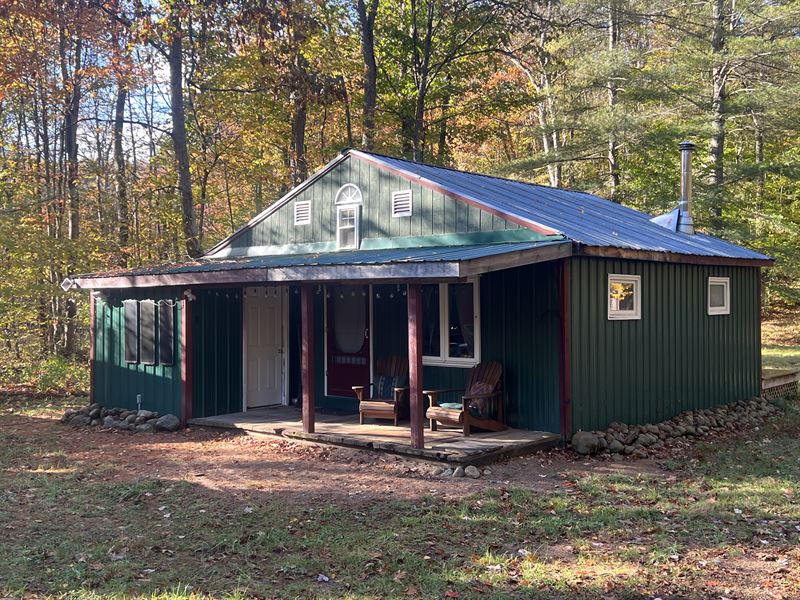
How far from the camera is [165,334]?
37.1ft

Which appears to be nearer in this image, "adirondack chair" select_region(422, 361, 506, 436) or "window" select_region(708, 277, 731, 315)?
"adirondack chair" select_region(422, 361, 506, 436)

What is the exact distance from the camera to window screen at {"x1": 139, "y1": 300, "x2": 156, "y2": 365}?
1151 centimetres

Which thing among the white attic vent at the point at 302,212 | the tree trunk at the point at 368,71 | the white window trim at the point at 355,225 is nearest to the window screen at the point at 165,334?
the white attic vent at the point at 302,212

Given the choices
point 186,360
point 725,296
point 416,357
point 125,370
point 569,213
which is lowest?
point 125,370

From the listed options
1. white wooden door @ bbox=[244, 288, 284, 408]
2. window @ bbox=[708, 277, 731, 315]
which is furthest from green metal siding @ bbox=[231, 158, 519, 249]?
window @ bbox=[708, 277, 731, 315]

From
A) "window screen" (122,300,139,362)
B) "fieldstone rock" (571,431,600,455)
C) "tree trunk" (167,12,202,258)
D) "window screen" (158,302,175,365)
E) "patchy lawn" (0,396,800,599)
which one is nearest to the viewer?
"patchy lawn" (0,396,800,599)

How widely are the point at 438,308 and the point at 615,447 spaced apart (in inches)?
116

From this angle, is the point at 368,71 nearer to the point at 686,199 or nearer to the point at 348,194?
the point at 348,194

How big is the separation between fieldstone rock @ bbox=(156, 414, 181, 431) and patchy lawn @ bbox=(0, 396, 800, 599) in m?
1.48

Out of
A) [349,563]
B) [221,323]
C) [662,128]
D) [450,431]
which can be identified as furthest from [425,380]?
[662,128]

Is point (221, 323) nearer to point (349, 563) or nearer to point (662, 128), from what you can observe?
point (349, 563)

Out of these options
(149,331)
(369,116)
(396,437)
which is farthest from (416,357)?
(369,116)

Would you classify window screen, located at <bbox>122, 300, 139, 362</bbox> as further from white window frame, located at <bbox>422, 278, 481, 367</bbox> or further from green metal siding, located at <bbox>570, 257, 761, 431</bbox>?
Result: green metal siding, located at <bbox>570, 257, 761, 431</bbox>

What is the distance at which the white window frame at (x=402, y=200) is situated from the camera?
1088cm
